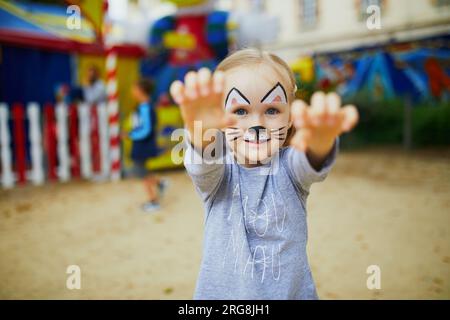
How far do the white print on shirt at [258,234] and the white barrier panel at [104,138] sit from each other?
505 centimetres

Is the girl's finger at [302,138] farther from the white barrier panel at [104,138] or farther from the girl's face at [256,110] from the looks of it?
the white barrier panel at [104,138]

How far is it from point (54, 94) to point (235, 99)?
7.12 meters

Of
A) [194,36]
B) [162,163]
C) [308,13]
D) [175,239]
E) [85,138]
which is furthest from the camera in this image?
[308,13]

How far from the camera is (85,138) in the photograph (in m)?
5.89

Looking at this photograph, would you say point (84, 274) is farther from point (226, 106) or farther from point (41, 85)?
point (41, 85)

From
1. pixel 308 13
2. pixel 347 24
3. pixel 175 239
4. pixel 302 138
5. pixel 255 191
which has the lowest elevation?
pixel 175 239

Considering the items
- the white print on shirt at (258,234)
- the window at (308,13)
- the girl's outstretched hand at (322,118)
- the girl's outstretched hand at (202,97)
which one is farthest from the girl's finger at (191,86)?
the window at (308,13)

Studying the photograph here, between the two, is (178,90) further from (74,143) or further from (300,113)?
(74,143)

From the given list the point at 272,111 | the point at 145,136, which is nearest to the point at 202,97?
the point at 272,111

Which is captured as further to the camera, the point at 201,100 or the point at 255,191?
the point at 255,191

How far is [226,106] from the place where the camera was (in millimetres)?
1123

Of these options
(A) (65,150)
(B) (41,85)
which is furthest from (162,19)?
(A) (65,150)

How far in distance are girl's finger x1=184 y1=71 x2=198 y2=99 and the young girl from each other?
8.4 inches

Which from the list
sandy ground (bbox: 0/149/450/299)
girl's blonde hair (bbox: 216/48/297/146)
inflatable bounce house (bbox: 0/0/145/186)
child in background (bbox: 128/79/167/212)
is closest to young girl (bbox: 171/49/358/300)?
girl's blonde hair (bbox: 216/48/297/146)
